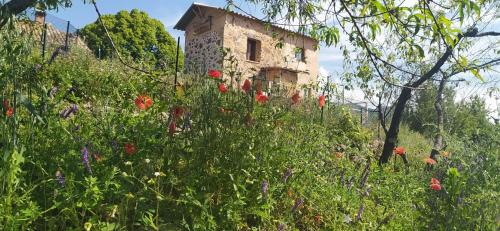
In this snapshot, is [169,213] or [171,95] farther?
[171,95]

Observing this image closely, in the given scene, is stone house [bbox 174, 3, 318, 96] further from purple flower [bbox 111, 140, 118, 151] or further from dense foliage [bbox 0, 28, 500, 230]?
purple flower [bbox 111, 140, 118, 151]

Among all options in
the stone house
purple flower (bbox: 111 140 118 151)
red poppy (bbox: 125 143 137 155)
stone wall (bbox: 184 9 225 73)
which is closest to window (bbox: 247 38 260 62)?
the stone house

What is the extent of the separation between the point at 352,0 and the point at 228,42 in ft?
64.8

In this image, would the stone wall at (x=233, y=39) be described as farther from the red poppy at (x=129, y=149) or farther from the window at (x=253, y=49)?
the red poppy at (x=129, y=149)

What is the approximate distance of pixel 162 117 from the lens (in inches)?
131

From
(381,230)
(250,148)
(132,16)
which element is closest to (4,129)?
(250,148)

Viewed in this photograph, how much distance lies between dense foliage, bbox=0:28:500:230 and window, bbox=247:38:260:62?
20584 mm

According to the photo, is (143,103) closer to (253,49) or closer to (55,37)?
(55,37)

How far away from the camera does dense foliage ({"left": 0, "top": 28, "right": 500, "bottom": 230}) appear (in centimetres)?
219

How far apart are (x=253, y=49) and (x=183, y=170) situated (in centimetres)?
2182

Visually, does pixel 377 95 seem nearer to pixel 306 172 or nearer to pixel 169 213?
pixel 306 172

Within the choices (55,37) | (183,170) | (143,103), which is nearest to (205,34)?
(55,37)

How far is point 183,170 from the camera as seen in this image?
9.04 ft

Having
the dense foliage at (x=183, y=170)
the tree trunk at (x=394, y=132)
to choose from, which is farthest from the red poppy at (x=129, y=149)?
the tree trunk at (x=394, y=132)
